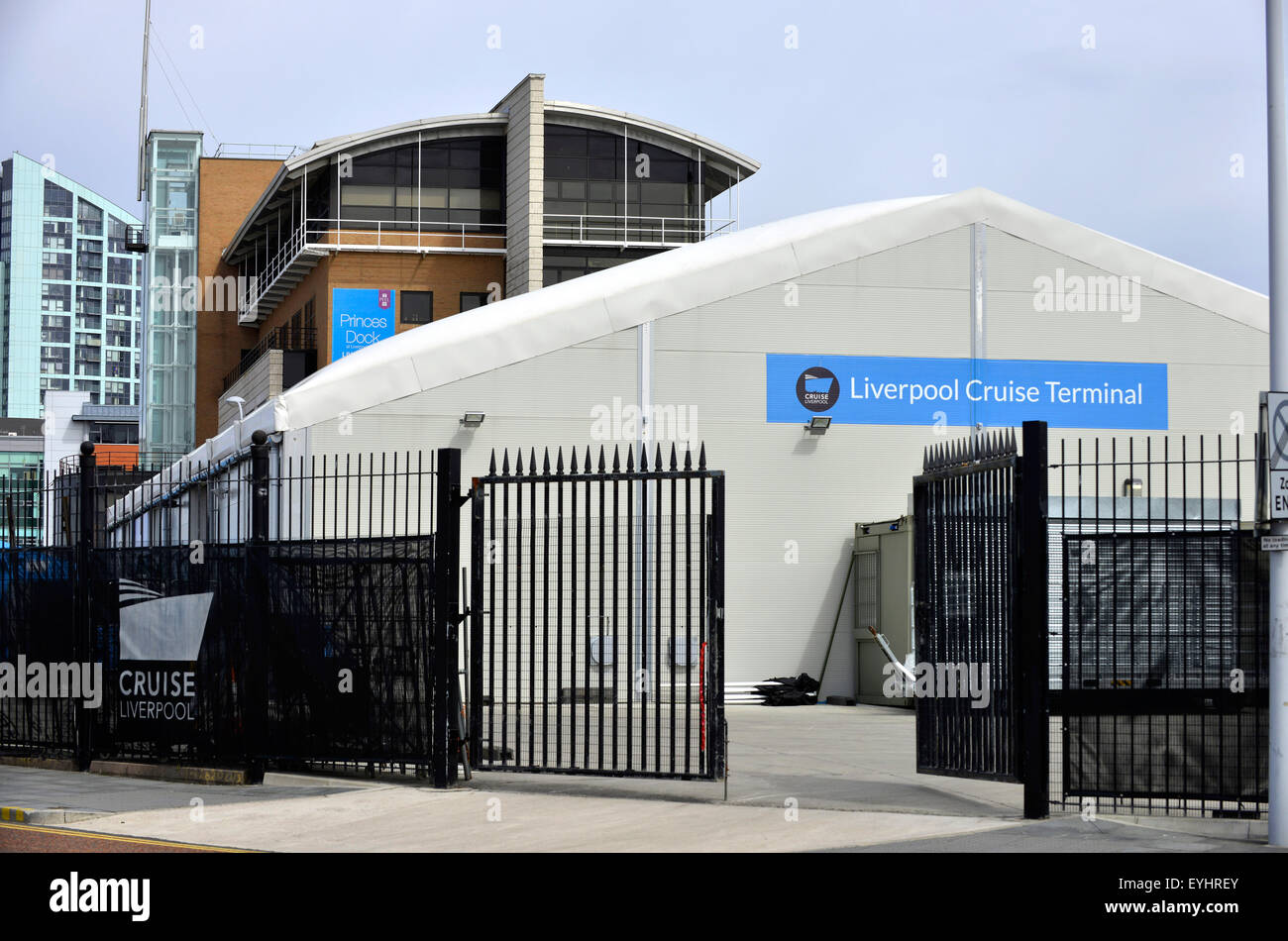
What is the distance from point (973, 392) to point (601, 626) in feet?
49.4

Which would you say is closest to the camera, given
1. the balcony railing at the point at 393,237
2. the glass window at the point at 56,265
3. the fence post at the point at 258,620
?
the fence post at the point at 258,620

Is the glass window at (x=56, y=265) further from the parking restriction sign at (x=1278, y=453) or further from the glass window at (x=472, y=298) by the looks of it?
the parking restriction sign at (x=1278, y=453)

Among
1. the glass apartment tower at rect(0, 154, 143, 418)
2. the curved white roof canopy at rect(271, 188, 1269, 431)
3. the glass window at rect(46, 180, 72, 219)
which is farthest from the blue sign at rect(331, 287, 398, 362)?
the glass window at rect(46, 180, 72, 219)

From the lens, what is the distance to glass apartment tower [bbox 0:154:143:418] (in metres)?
190

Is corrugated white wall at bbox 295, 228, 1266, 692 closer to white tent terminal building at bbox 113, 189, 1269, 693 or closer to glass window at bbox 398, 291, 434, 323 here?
white tent terminal building at bbox 113, 189, 1269, 693

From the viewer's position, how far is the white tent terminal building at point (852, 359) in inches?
976

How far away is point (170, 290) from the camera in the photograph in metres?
65.6

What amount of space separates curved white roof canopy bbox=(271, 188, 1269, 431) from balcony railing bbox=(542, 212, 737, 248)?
22686 millimetres

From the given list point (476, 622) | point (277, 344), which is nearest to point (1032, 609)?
point (476, 622)

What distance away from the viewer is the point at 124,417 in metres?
112

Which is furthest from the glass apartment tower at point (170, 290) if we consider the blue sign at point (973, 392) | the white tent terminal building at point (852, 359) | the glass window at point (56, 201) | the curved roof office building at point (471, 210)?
the glass window at point (56, 201)

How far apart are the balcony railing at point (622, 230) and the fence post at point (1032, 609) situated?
3935 cm
